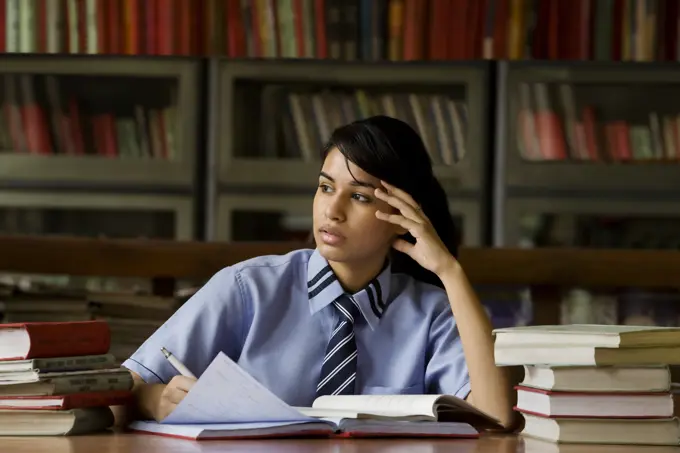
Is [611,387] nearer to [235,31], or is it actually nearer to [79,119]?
[235,31]

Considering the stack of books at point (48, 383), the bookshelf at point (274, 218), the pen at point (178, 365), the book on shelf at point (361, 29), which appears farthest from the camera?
the book on shelf at point (361, 29)

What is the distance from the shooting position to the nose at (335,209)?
192 centimetres

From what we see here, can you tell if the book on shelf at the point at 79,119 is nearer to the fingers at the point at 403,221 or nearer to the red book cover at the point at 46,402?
the fingers at the point at 403,221

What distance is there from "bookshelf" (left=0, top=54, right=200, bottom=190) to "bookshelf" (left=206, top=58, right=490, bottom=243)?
10 cm

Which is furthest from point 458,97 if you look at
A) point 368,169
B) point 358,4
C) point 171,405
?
point 171,405

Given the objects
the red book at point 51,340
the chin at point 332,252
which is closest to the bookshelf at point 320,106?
the chin at point 332,252

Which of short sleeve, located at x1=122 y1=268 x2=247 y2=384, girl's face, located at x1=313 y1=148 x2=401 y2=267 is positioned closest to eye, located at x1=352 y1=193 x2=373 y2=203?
girl's face, located at x1=313 y1=148 x2=401 y2=267

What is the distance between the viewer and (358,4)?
382 cm

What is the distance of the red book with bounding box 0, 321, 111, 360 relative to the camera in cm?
152

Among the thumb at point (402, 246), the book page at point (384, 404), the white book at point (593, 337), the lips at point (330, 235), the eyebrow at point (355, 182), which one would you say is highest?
the eyebrow at point (355, 182)

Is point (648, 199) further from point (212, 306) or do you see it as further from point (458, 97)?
point (212, 306)

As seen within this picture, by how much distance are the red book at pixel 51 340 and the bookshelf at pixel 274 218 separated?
210cm

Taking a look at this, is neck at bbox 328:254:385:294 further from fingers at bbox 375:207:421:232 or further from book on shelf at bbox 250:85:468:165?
book on shelf at bbox 250:85:468:165

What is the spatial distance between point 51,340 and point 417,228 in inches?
26.9
